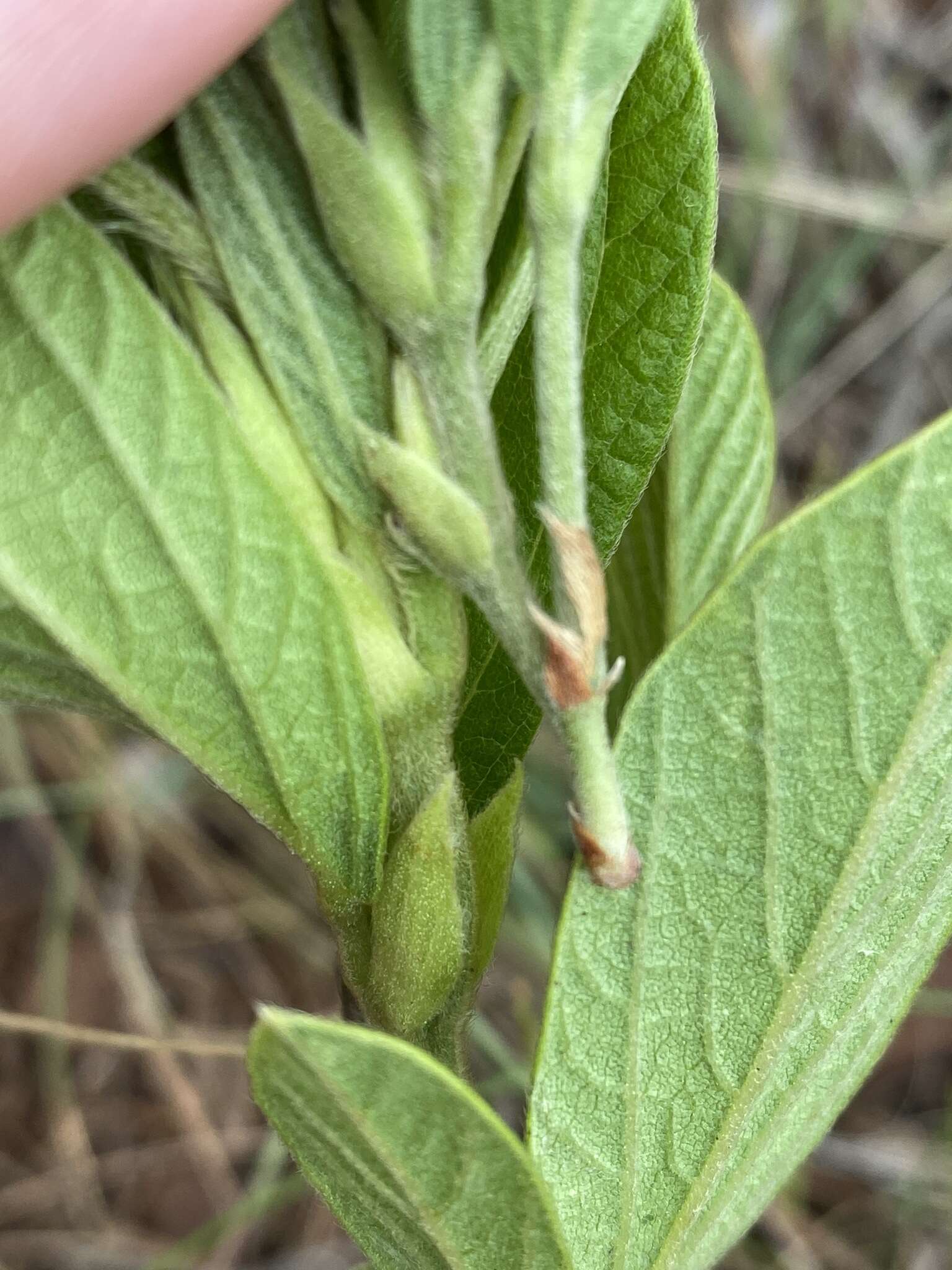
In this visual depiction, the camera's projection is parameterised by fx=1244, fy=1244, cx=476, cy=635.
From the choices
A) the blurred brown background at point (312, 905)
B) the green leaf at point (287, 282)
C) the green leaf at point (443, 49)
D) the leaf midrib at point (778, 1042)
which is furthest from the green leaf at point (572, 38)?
the blurred brown background at point (312, 905)

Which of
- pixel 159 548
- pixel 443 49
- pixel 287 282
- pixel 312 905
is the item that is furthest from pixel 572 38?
pixel 312 905

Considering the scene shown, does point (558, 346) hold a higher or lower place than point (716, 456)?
higher

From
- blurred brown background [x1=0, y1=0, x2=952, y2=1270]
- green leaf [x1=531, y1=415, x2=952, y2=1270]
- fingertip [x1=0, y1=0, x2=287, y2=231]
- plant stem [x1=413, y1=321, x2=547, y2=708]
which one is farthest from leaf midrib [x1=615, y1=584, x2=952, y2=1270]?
blurred brown background [x1=0, y1=0, x2=952, y2=1270]

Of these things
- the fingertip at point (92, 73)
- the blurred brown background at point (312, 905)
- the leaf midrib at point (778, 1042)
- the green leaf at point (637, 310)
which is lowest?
the blurred brown background at point (312, 905)

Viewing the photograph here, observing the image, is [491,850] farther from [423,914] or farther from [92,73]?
[92,73]

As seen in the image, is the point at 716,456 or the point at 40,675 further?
the point at 716,456

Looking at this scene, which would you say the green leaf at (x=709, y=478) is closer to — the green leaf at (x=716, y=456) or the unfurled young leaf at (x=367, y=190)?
the green leaf at (x=716, y=456)

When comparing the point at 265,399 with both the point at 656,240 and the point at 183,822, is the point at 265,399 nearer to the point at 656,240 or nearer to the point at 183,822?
the point at 656,240

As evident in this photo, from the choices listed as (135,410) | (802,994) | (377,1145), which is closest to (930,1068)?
(802,994)
